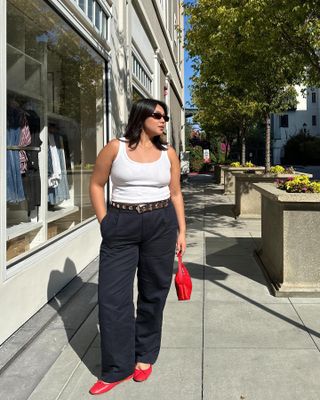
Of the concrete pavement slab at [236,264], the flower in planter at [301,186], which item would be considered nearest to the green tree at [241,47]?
the flower in planter at [301,186]

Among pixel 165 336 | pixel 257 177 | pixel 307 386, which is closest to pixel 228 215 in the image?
pixel 257 177

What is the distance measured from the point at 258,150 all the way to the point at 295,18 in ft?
209

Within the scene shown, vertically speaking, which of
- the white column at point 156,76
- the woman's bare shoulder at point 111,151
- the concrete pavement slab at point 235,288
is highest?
the white column at point 156,76

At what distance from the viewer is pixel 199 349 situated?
370 centimetres

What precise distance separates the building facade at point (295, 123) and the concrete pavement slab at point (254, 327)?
62.9 m

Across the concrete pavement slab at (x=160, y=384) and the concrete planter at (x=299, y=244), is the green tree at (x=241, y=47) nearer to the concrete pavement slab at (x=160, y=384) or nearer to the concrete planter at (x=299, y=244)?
the concrete planter at (x=299, y=244)

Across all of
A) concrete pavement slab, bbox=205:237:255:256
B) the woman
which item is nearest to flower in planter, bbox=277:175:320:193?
concrete pavement slab, bbox=205:237:255:256

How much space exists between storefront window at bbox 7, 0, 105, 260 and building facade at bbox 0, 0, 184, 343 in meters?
0.01

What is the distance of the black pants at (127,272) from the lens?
3035 millimetres

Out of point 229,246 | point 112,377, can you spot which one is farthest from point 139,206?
point 229,246

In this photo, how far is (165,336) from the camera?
3994 millimetres

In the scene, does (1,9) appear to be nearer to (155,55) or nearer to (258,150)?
(155,55)

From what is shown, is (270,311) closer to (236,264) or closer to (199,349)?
(199,349)

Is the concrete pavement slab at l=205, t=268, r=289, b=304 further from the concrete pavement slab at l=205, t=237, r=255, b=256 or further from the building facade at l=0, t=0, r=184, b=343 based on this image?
the building facade at l=0, t=0, r=184, b=343
